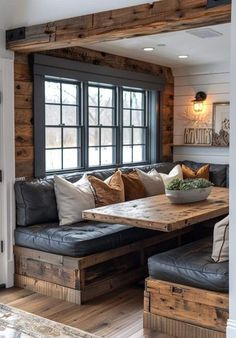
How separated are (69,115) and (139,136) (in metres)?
1.54

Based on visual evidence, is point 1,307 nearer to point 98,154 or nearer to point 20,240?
point 20,240

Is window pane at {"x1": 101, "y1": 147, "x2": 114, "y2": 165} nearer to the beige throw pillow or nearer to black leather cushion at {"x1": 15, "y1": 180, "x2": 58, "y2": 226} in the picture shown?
black leather cushion at {"x1": 15, "y1": 180, "x2": 58, "y2": 226}

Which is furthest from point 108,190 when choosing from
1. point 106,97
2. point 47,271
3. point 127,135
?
point 127,135

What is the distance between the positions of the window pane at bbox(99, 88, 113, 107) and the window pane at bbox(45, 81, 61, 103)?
2.46 feet

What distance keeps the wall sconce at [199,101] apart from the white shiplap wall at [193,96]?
0.06 metres

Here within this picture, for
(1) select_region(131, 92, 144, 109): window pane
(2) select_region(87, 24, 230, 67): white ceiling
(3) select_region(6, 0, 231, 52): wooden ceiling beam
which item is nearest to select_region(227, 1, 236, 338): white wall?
(3) select_region(6, 0, 231, 52): wooden ceiling beam

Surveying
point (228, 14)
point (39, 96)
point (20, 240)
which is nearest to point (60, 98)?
point (39, 96)

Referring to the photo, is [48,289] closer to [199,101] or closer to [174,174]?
[174,174]

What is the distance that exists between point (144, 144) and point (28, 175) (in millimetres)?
2427

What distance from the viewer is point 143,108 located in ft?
21.4

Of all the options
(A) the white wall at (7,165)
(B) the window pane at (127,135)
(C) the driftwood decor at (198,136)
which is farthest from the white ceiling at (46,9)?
(C) the driftwood decor at (198,136)

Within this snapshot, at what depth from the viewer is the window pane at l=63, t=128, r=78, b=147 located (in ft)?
16.9

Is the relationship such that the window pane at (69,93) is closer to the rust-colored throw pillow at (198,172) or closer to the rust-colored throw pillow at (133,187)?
the rust-colored throw pillow at (133,187)

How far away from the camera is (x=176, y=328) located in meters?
3.17
